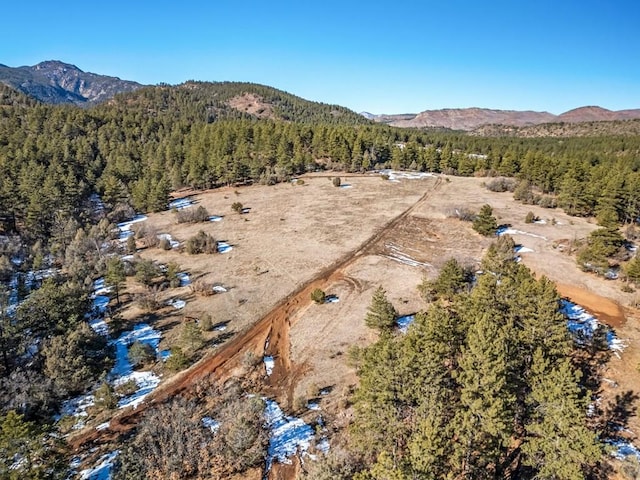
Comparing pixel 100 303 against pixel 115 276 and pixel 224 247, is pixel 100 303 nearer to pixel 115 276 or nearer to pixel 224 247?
pixel 115 276

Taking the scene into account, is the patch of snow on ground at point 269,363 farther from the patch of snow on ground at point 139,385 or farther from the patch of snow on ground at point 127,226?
the patch of snow on ground at point 127,226

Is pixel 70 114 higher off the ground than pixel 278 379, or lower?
higher

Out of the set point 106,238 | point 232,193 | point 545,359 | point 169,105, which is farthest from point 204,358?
point 169,105

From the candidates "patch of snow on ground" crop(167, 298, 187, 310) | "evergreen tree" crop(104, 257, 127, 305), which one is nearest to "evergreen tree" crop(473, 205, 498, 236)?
"patch of snow on ground" crop(167, 298, 187, 310)

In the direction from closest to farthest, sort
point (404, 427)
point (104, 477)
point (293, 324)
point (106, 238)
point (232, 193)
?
point (404, 427), point (104, 477), point (293, 324), point (106, 238), point (232, 193)

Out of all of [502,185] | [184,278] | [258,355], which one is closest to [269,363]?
[258,355]

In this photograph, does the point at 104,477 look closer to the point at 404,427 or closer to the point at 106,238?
the point at 404,427
